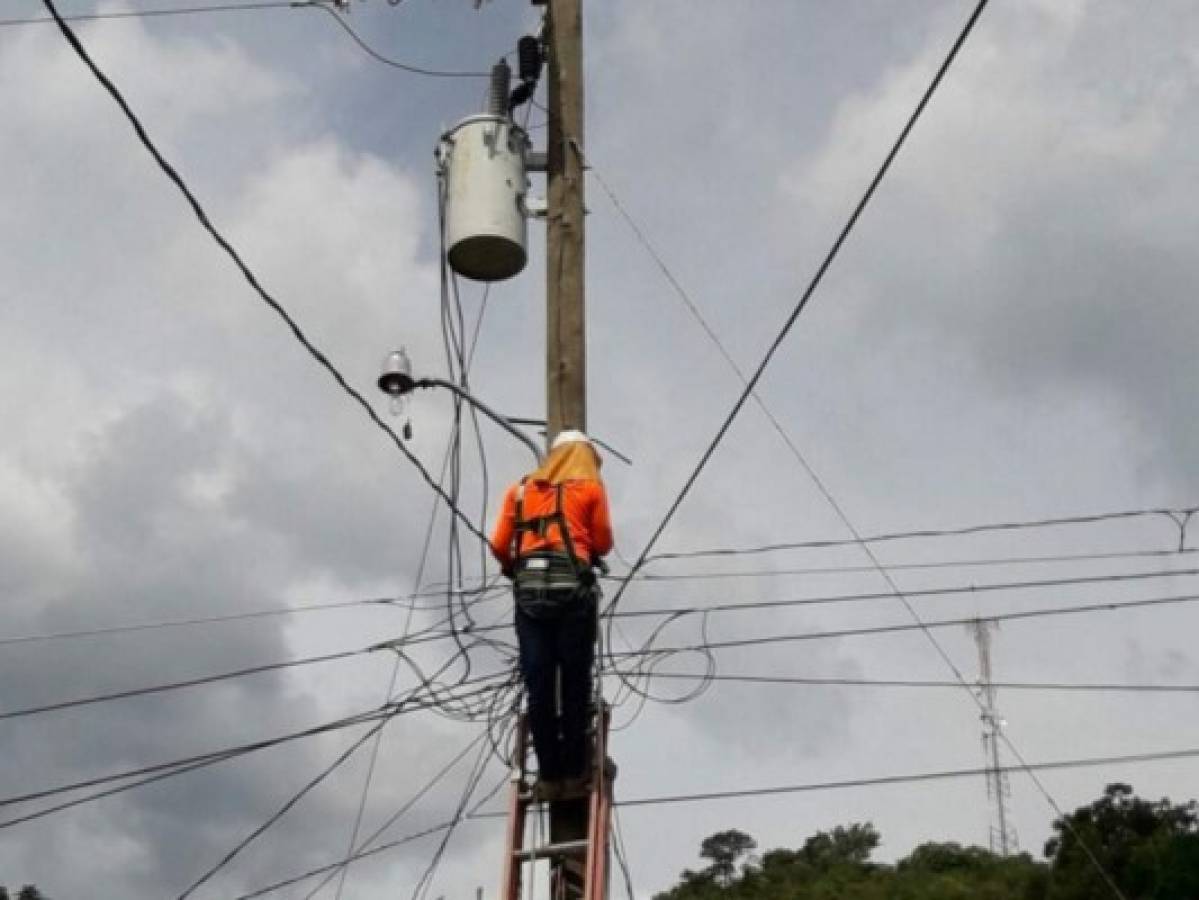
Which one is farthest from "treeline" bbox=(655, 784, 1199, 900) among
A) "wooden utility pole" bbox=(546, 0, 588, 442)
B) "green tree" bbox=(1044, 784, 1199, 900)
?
"wooden utility pole" bbox=(546, 0, 588, 442)

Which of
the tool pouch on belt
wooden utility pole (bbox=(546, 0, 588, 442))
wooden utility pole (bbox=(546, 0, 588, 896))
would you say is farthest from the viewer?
wooden utility pole (bbox=(546, 0, 588, 442))

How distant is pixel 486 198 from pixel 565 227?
16.1 inches

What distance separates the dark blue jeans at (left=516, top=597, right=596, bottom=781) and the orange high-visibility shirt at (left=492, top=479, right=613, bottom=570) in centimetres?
21

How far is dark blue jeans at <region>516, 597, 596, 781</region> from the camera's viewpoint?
6074 mm

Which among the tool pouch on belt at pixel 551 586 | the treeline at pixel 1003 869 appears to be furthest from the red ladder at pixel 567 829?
the treeline at pixel 1003 869

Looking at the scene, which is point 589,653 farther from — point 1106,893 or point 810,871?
point 810,871

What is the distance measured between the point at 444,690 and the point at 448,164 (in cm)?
275

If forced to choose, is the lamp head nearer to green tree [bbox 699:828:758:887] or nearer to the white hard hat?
the white hard hat

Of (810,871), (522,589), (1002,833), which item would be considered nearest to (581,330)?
(522,589)

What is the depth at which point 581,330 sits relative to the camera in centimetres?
727

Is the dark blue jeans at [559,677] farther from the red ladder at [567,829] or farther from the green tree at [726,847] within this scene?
the green tree at [726,847]

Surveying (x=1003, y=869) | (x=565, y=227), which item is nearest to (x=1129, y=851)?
(x=1003, y=869)

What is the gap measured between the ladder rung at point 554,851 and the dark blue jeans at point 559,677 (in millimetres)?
312

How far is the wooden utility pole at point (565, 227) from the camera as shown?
7117 millimetres
